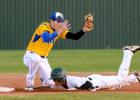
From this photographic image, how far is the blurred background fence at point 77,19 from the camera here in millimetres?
32156

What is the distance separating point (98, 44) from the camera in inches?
1260

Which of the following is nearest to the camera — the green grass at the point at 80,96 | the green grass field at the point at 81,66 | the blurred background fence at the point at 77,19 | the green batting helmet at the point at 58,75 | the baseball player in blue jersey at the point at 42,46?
the green grass at the point at 80,96

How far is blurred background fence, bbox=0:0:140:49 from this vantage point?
32.2 meters

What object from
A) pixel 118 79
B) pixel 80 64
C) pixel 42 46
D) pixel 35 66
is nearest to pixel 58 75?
pixel 35 66

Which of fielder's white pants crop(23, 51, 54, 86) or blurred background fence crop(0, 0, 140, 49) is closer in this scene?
fielder's white pants crop(23, 51, 54, 86)

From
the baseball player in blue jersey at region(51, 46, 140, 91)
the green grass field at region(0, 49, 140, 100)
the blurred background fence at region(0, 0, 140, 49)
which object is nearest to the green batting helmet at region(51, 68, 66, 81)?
the baseball player in blue jersey at region(51, 46, 140, 91)

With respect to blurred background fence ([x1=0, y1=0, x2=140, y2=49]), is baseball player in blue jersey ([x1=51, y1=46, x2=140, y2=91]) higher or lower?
lower

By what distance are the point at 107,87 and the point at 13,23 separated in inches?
861

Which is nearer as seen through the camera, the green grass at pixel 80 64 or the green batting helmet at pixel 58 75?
the green batting helmet at pixel 58 75

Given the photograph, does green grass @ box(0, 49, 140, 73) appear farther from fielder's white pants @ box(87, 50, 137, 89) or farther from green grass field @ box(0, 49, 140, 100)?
fielder's white pants @ box(87, 50, 137, 89)

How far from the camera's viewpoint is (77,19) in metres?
→ 32.3

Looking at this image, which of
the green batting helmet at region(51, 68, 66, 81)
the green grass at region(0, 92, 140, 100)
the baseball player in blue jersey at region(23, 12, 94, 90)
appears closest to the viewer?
the green grass at region(0, 92, 140, 100)

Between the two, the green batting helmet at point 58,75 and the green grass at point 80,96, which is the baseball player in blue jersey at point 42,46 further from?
the green grass at point 80,96

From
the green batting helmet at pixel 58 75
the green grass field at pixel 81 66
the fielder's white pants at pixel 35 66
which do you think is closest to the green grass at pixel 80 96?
the green grass field at pixel 81 66
